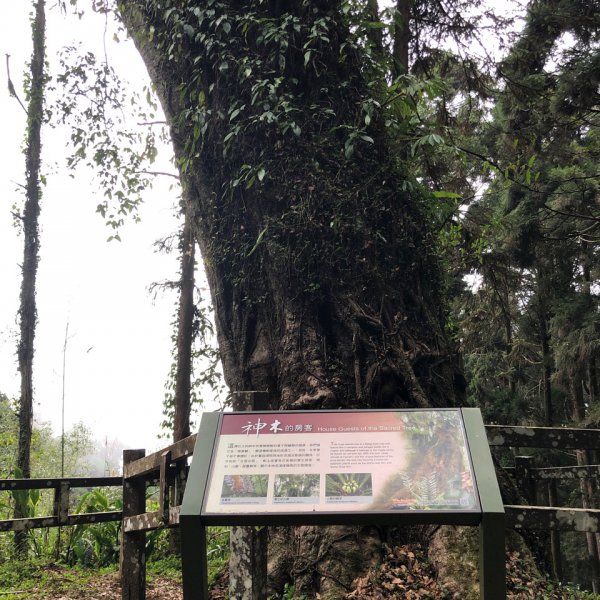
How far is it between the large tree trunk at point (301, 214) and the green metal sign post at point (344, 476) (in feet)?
5.24

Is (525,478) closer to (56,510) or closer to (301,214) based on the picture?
(301,214)

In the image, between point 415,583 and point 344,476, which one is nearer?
point 344,476

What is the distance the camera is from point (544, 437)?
330cm

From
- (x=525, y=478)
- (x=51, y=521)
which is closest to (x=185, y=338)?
(x=51, y=521)

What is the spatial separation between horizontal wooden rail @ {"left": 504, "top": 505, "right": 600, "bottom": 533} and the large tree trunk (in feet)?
5.30

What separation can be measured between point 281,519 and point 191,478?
438 millimetres

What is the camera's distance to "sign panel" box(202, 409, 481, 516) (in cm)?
235

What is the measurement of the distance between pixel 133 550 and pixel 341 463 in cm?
241

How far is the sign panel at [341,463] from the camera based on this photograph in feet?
7.72

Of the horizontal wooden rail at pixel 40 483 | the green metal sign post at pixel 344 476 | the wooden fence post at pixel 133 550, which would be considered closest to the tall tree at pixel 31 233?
the horizontal wooden rail at pixel 40 483

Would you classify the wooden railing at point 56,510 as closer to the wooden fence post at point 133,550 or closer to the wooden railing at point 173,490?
the wooden railing at point 173,490

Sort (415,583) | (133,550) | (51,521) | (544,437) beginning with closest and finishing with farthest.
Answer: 1. (544,437)
2. (415,583)
3. (133,550)
4. (51,521)

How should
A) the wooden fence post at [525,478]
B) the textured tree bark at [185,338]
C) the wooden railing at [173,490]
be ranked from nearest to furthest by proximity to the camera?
1. the wooden railing at [173,490]
2. the wooden fence post at [525,478]
3. the textured tree bark at [185,338]

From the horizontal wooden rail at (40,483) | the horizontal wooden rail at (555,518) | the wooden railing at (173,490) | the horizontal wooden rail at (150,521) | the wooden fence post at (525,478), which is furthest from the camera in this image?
the horizontal wooden rail at (40,483)
